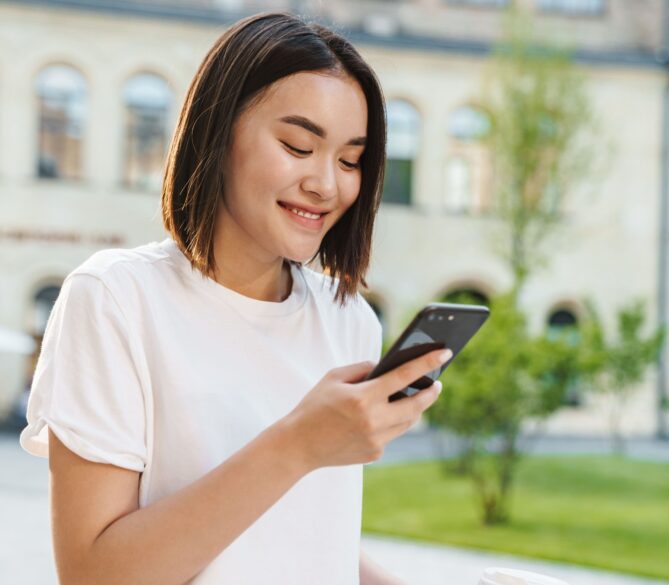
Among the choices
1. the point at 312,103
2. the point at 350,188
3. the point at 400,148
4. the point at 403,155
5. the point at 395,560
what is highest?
the point at 400,148

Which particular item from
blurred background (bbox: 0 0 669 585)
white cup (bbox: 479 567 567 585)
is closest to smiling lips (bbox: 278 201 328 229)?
white cup (bbox: 479 567 567 585)

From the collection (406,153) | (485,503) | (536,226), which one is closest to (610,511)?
(485,503)

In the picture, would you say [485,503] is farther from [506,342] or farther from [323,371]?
[323,371]

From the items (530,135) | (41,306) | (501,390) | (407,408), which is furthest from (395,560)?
(41,306)

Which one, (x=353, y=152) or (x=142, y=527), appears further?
(x=353, y=152)

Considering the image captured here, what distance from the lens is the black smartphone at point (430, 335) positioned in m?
1.01

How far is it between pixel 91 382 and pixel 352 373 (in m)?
0.31

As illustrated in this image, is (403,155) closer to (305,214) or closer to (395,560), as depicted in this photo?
(395,560)

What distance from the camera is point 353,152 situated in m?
1.30

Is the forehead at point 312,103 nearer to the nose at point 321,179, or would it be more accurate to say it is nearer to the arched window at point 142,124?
the nose at point 321,179

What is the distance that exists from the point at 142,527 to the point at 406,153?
16475mm

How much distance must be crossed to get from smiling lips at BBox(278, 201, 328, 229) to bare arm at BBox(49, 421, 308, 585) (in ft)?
1.08

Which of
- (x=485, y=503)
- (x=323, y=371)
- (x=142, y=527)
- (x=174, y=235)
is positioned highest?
(x=174, y=235)

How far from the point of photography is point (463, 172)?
1738 cm
